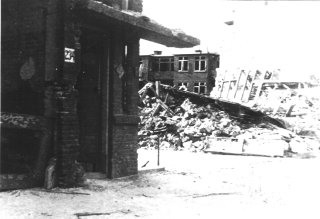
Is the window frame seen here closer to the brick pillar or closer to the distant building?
the distant building

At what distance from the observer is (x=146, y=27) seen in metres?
8.59

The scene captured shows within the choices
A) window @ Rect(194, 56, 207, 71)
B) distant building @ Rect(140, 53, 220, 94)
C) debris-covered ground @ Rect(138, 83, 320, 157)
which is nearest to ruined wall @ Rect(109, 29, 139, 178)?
debris-covered ground @ Rect(138, 83, 320, 157)

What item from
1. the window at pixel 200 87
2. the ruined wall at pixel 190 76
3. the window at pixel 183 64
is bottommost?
the window at pixel 200 87

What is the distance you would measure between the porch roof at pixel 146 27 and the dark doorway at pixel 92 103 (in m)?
1.05

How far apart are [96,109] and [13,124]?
8.78ft

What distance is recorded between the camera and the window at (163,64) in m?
51.9

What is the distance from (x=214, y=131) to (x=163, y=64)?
31.6 meters

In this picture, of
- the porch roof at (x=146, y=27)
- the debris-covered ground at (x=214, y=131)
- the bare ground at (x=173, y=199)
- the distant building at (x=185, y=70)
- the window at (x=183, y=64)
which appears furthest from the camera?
the window at (x=183, y=64)

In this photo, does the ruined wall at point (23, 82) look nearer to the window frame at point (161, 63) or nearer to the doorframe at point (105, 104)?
the doorframe at point (105, 104)

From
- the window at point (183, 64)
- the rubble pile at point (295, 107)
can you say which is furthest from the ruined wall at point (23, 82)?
the window at point (183, 64)

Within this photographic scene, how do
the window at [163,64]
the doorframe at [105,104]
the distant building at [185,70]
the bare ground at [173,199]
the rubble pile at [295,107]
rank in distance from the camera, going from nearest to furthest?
1. the bare ground at [173,199]
2. the doorframe at [105,104]
3. the rubble pile at [295,107]
4. the distant building at [185,70]
5. the window at [163,64]

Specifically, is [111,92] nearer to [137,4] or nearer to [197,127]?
[137,4]

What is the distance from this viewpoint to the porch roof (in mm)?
7312

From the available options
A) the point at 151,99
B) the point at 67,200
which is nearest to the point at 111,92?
the point at 67,200
